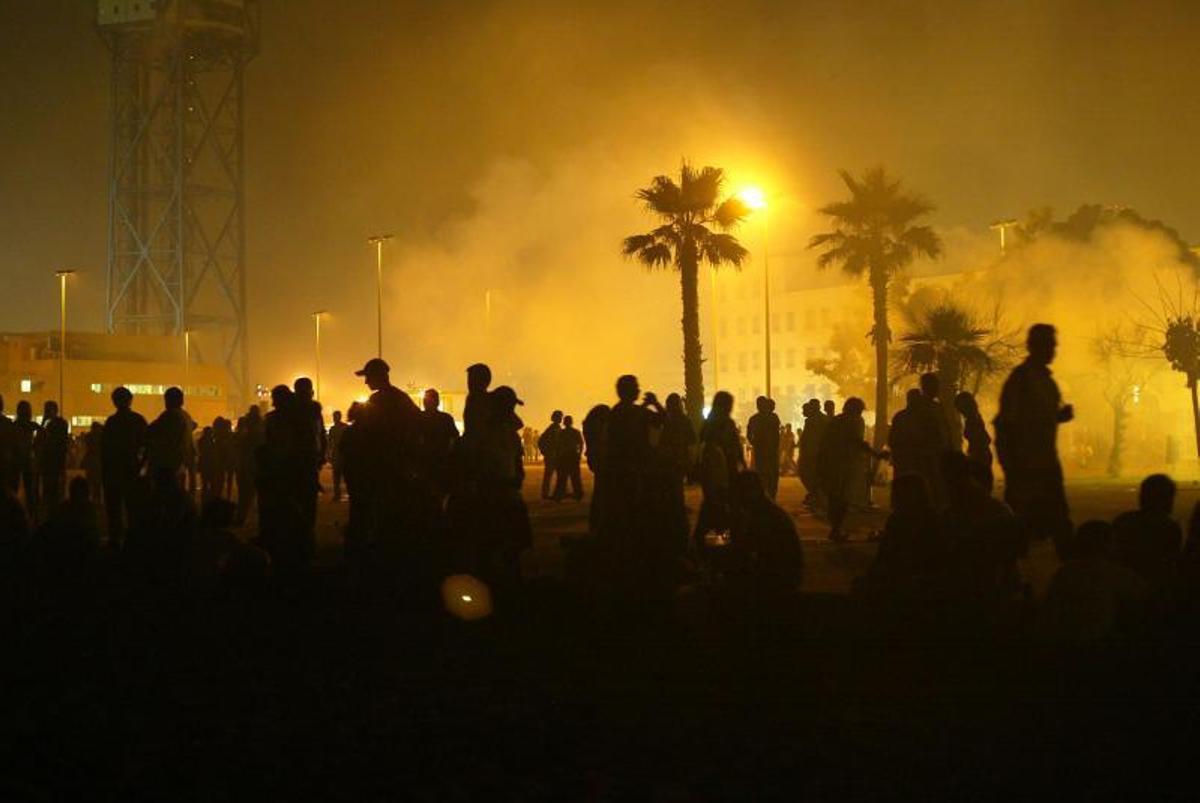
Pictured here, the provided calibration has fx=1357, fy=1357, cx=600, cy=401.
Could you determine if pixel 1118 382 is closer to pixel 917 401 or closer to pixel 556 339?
pixel 917 401

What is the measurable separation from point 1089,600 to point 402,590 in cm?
484

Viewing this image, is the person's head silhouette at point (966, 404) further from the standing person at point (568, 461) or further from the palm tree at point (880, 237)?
the palm tree at point (880, 237)

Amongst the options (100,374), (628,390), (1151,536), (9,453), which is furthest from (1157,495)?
(100,374)

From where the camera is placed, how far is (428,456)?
10.4 metres

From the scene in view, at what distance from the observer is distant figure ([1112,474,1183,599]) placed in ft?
25.3

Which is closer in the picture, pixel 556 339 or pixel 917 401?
pixel 917 401

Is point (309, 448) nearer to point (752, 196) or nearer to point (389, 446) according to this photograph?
point (389, 446)

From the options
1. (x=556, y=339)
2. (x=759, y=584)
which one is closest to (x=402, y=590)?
(x=759, y=584)

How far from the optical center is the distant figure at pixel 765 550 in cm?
846

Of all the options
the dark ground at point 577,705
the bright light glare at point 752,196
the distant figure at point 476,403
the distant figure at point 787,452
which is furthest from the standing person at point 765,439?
the distant figure at point 787,452

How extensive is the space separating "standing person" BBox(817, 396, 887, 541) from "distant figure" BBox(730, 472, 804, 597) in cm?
577

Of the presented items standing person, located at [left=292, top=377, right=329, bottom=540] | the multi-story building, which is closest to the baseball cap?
standing person, located at [left=292, top=377, right=329, bottom=540]

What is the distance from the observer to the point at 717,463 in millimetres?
12273

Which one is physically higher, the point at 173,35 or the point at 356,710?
the point at 173,35
